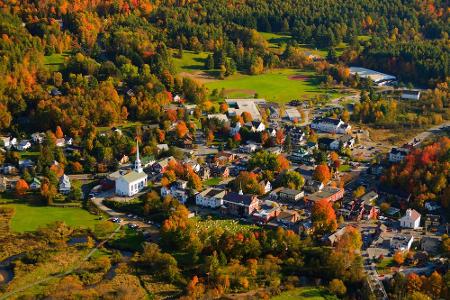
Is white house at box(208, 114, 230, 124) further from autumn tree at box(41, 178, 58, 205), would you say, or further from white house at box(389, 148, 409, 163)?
autumn tree at box(41, 178, 58, 205)

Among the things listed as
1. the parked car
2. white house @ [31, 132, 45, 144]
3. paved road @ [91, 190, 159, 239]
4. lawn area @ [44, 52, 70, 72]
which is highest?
lawn area @ [44, 52, 70, 72]

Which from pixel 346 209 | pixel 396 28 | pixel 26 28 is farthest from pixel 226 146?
pixel 396 28

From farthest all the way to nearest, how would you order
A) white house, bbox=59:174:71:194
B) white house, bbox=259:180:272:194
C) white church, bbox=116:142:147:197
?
white house, bbox=59:174:71:194 < white house, bbox=259:180:272:194 < white church, bbox=116:142:147:197

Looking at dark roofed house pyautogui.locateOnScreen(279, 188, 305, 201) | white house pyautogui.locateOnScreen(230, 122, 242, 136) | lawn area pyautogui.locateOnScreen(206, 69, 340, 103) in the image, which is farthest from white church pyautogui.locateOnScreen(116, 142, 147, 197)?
lawn area pyautogui.locateOnScreen(206, 69, 340, 103)

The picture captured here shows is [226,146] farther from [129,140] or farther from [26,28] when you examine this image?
[26,28]

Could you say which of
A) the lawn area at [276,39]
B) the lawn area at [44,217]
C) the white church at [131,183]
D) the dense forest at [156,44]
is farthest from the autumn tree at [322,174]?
the lawn area at [276,39]

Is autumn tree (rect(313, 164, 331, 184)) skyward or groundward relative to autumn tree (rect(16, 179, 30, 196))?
skyward

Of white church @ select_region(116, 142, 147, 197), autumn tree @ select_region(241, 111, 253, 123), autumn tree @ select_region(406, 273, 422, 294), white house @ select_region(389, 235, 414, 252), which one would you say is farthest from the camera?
autumn tree @ select_region(241, 111, 253, 123)
